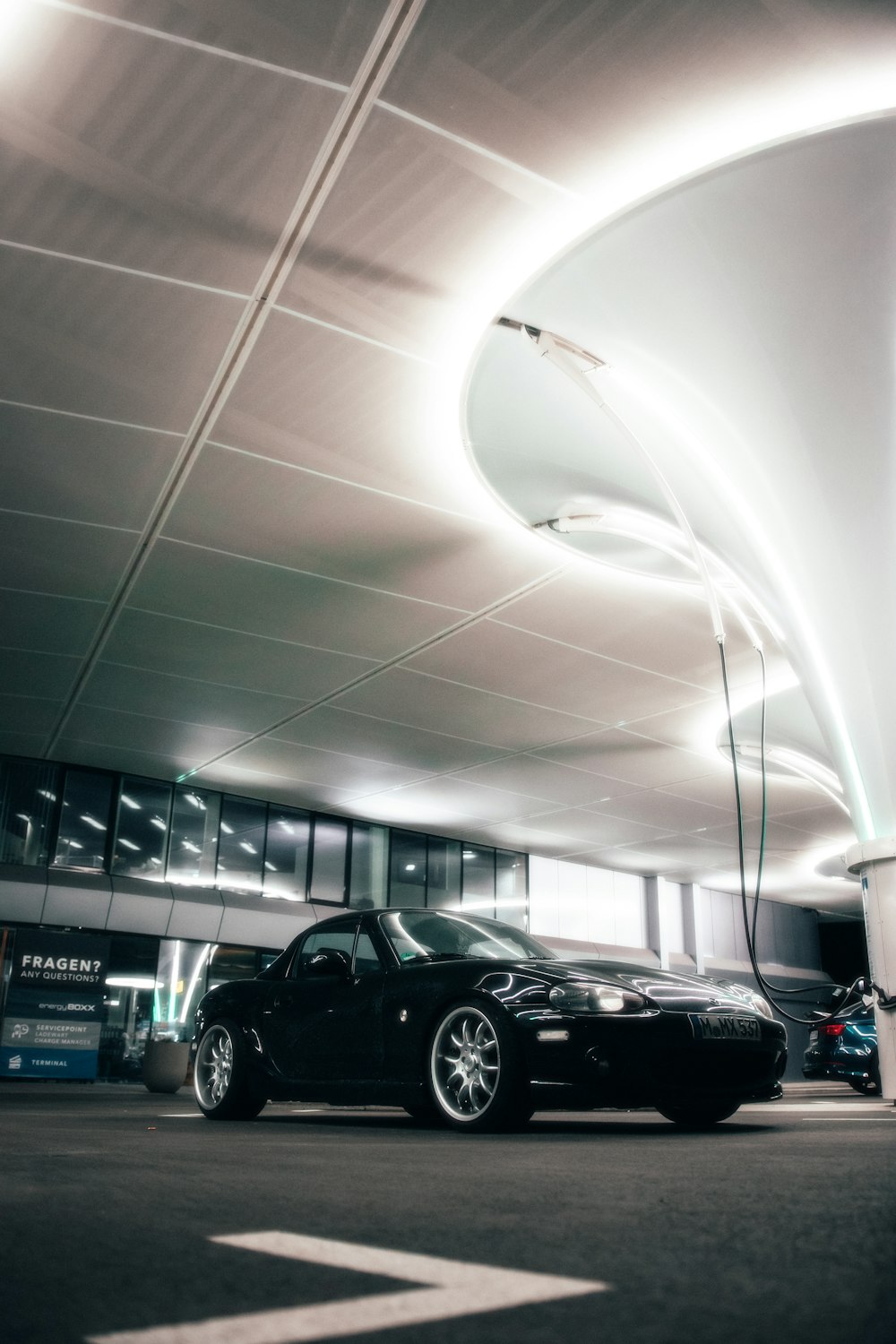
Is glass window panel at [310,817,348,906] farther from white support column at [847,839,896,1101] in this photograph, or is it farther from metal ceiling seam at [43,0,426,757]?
white support column at [847,839,896,1101]

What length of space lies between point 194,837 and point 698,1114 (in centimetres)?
1618

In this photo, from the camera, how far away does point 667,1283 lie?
1.61 meters

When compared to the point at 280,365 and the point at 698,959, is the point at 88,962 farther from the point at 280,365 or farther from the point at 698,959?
the point at 698,959

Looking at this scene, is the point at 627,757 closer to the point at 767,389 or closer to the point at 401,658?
the point at 401,658

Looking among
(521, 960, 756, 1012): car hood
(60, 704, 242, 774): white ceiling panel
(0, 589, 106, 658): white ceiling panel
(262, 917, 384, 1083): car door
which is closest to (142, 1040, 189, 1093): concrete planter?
(60, 704, 242, 774): white ceiling panel

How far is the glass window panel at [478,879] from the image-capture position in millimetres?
25047

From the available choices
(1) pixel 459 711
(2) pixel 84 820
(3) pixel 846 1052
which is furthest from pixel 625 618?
(2) pixel 84 820

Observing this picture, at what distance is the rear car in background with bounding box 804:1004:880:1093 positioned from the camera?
14305 mm

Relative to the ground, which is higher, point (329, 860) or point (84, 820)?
point (84, 820)

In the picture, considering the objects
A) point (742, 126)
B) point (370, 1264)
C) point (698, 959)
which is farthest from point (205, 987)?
point (370, 1264)

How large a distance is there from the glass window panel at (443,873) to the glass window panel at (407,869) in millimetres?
206

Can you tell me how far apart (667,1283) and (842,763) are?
6992 millimetres

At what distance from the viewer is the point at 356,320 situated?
7.29m

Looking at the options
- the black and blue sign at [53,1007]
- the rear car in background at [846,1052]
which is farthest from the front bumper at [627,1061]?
the black and blue sign at [53,1007]
